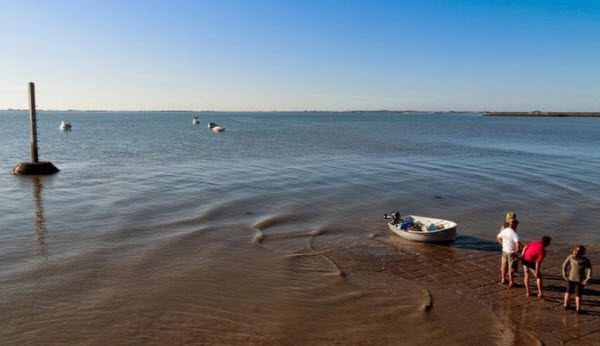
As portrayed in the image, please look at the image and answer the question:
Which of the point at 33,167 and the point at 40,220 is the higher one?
the point at 33,167

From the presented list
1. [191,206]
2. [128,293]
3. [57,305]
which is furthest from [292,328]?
[191,206]

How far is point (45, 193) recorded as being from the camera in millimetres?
23516

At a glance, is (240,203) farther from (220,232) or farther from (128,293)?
(128,293)

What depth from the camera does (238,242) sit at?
50.4 feet

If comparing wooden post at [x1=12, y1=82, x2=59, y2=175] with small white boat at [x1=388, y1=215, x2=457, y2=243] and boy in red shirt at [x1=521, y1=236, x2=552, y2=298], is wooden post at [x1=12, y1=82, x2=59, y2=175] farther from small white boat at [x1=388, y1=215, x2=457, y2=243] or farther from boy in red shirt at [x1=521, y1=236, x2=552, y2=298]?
boy in red shirt at [x1=521, y1=236, x2=552, y2=298]

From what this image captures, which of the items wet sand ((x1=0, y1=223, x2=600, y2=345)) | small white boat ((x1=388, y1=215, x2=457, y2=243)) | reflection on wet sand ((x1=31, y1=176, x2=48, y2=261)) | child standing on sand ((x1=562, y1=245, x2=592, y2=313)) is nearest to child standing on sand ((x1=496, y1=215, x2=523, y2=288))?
wet sand ((x1=0, y1=223, x2=600, y2=345))

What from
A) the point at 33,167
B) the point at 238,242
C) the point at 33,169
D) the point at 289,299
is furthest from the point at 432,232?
the point at 33,167

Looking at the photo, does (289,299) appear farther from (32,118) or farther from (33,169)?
(32,118)

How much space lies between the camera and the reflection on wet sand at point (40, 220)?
1406 cm

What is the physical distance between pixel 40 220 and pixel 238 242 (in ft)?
29.3

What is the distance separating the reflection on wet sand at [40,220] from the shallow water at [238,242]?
93 mm

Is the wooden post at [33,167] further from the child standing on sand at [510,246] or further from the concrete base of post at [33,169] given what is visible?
the child standing on sand at [510,246]

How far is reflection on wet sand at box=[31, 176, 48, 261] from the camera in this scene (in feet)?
46.1

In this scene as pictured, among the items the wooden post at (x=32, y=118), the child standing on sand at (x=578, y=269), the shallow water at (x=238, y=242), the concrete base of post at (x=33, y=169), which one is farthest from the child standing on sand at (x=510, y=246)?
the wooden post at (x=32, y=118)
